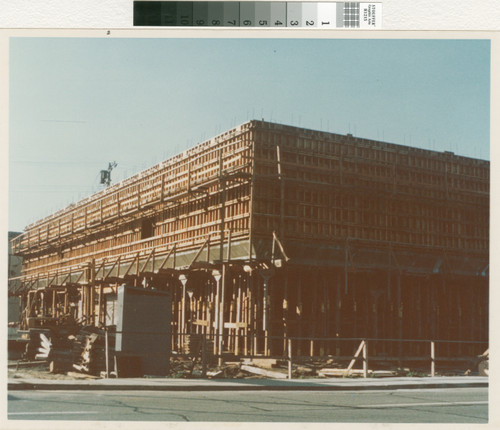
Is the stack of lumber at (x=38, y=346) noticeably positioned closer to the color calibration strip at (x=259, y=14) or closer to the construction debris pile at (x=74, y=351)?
the construction debris pile at (x=74, y=351)

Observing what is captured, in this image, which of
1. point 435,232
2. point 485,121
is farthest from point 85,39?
point 435,232

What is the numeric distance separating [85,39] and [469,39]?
8.10m

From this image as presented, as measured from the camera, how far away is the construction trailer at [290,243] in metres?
23.4

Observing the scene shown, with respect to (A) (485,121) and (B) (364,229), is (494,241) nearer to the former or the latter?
(A) (485,121)

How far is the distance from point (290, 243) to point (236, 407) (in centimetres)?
869

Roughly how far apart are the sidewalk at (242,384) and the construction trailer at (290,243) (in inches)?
93.8

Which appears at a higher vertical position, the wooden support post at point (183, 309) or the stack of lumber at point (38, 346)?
the wooden support post at point (183, 309)

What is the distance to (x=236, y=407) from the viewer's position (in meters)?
15.1

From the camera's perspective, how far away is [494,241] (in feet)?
50.5

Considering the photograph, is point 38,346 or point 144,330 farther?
point 38,346

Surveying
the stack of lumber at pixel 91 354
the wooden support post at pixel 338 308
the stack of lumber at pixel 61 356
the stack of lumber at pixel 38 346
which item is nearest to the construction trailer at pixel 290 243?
the wooden support post at pixel 338 308

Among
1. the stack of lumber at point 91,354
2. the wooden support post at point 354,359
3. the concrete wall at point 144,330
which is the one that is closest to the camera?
the concrete wall at point 144,330

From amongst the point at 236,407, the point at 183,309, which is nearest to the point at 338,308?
the point at 183,309

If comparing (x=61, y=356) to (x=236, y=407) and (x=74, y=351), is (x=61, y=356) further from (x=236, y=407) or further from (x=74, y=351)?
(x=236, y=407)
